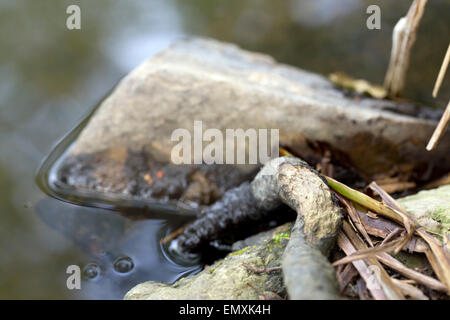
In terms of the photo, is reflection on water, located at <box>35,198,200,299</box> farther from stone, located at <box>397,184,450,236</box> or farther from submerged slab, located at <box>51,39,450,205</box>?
stone, located at <box>397,184,450,236</box>

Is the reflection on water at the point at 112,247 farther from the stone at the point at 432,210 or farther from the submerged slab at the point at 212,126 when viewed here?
the stone at the point at 432,210

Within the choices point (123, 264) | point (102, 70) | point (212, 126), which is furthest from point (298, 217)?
point (102, 70)

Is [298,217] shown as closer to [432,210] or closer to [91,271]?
[432,210]

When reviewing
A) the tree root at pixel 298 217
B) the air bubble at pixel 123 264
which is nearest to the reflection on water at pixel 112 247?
the air bubble at pixel 123 264

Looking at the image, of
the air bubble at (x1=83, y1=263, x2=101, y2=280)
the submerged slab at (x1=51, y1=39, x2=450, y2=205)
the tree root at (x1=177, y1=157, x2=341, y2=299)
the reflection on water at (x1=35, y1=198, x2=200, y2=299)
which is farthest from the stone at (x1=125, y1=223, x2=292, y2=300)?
the submerged slab at (x1=51, y1=39, x2=450, y2=205)
